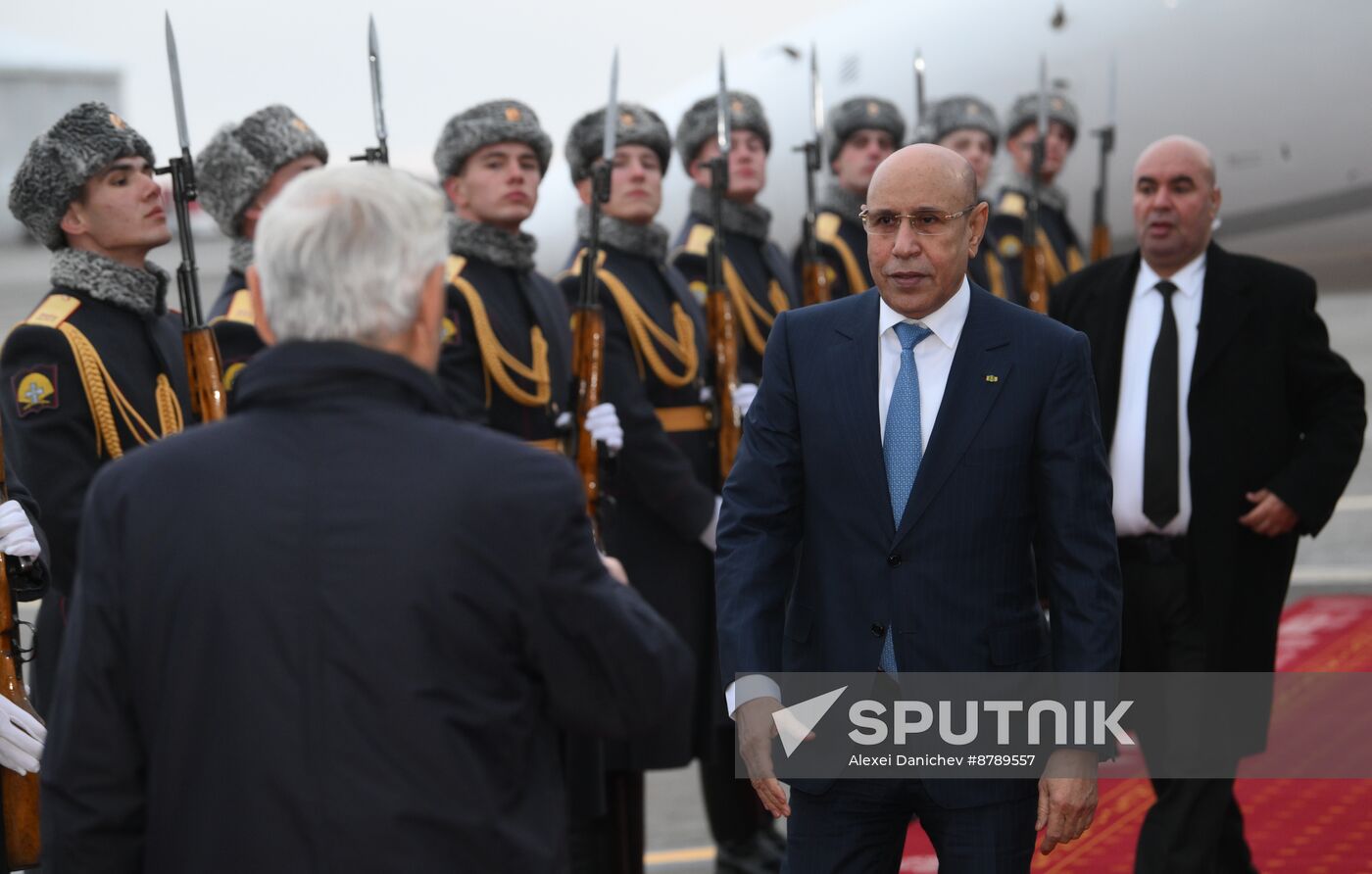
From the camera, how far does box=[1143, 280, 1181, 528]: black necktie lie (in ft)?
11.8

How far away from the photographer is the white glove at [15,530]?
2.94 meters

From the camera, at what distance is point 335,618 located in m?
1.61

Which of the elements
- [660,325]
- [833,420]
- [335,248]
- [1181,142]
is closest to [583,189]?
[660,325]

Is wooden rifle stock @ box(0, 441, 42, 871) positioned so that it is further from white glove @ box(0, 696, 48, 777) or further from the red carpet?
the red carpet

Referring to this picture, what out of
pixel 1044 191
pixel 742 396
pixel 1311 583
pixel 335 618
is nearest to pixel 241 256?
pixel 742 396

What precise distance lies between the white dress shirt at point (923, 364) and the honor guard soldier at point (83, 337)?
1.48 metres

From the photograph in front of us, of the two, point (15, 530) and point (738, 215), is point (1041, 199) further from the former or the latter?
point (15, 530)

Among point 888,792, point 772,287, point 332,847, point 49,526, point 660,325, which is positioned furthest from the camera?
point 772,287

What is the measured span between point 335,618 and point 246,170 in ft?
8.77

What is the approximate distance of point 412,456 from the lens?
163 cm

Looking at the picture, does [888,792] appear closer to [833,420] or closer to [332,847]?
[833,420]

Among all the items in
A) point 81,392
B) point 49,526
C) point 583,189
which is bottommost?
point 49,526

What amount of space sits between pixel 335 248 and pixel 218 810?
1.80 ft

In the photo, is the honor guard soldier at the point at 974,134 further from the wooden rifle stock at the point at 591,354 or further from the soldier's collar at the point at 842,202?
the wooden rifle stock at the point at 591,354
